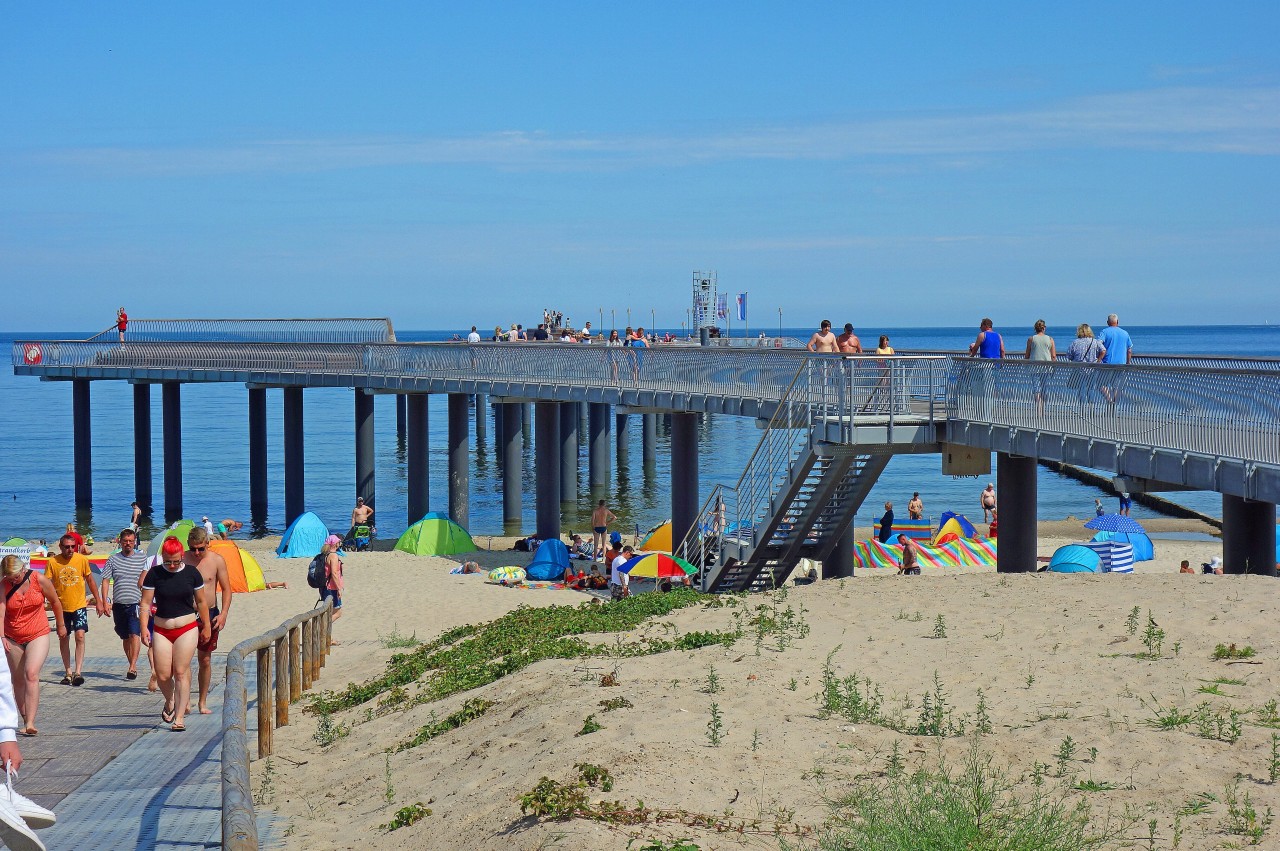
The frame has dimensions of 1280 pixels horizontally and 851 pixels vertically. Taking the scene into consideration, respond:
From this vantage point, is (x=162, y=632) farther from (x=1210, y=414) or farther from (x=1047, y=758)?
(x=1210, y=414)

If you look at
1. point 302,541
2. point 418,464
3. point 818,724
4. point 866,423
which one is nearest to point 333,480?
point 418,464

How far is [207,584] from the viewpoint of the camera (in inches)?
423

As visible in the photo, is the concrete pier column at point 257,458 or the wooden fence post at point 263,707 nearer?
the wooden fence post at point 263,707

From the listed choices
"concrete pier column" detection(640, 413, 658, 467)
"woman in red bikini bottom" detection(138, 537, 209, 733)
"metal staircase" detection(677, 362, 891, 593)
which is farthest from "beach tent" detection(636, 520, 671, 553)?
"concrete pier column" detection(640, 413, 658, 467)

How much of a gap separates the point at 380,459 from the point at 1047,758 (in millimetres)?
57912

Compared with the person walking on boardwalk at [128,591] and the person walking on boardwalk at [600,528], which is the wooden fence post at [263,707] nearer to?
the person walking on boardwalk at [128,591]

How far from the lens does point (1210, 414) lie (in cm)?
1327

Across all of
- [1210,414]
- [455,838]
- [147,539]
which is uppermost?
[1210,414]

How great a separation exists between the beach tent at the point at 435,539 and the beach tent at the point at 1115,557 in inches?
484

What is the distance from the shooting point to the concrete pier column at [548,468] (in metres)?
31.3

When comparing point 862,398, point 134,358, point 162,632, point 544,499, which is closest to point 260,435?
point 134,358

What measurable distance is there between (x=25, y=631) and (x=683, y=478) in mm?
16620

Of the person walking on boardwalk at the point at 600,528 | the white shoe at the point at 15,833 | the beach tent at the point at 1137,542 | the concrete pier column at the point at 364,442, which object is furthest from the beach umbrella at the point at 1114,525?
the white shoe at the point at 15,833

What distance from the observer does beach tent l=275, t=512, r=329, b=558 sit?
91.6 feet
